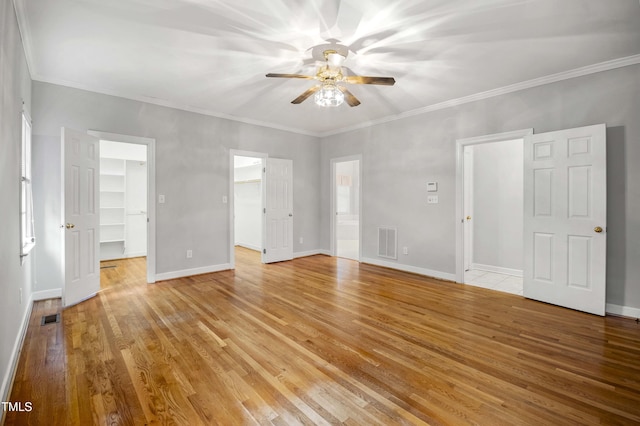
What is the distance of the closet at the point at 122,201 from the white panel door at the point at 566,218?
691 centimetres

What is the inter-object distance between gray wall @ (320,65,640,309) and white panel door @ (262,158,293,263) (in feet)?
3.01

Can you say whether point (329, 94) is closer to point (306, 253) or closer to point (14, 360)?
point (14, 360)

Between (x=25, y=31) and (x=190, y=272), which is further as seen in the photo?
(x=190, y=272)

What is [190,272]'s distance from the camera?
4.89m

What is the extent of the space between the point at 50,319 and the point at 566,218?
5.78 meters

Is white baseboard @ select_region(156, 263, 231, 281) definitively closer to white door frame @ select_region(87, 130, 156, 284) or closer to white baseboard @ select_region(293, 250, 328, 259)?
white door frame @ select_region(87, 130, 156, 284)

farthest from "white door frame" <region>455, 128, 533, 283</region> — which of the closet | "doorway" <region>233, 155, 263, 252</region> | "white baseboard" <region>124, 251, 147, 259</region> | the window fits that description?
"white baseboard" <region>124, 251, 147, 259</region>

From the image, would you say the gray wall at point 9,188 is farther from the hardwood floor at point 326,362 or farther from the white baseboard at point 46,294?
the white baseboard at point 46,294

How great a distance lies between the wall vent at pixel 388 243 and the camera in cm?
537

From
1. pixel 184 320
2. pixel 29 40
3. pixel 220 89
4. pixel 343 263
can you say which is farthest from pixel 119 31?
pixel 343 263

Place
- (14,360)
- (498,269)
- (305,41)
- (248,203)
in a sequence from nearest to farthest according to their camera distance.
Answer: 1. (14,360)
2. (305,41)
3. (498,269)
4. (248,203)

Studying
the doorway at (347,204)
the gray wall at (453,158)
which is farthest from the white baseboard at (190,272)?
the doorway at (347,204)

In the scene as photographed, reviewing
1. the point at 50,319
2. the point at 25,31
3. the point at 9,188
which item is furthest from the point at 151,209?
the point at 25,31

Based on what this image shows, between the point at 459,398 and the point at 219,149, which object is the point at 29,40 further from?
the point at 459,398
